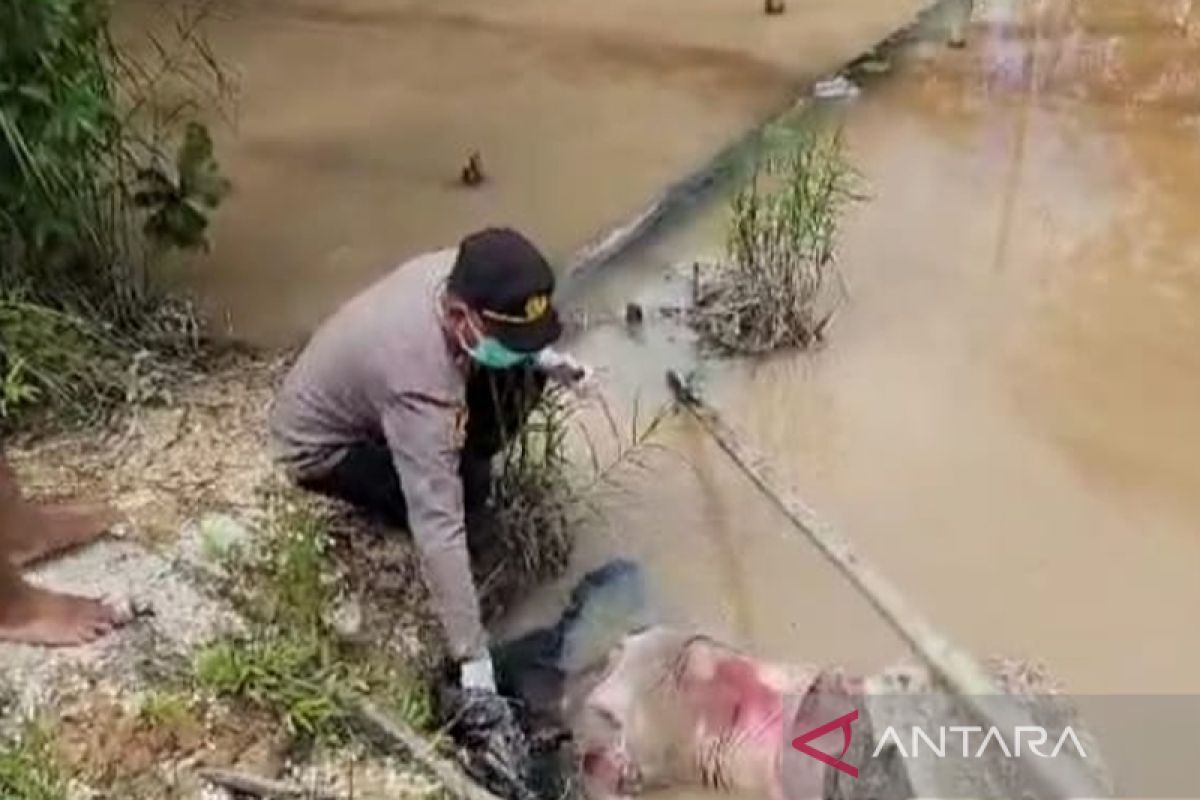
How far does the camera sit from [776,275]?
17.0ft

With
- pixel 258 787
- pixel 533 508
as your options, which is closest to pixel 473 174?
pixel 533 508

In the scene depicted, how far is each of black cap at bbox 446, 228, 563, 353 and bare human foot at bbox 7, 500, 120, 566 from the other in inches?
35.2

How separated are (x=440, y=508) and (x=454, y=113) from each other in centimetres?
268

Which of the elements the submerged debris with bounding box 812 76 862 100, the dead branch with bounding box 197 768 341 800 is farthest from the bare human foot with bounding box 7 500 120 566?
the submerged debris with bounding box 812 76 862 100

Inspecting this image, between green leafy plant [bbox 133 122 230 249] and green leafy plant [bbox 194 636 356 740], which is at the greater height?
green leafy plant [bbox 133 122 230 249]

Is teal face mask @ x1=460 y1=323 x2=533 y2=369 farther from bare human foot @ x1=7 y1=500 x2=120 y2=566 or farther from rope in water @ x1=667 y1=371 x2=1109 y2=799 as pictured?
bare human foot @ x1=7 y1=500 x2=120 y2=566

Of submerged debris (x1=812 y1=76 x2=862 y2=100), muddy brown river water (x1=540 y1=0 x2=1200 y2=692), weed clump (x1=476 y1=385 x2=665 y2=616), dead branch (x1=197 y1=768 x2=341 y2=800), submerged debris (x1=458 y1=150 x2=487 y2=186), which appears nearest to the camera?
dead branch (x1=197 y1=768 x2=341 y2=800)

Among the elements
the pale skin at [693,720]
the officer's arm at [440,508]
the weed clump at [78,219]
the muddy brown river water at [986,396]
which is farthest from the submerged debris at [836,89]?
the officer's arm at [440,508]

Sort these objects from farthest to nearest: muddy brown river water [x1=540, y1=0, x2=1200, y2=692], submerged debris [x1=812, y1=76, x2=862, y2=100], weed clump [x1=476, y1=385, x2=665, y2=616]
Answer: submerged debris [x1=812, y1=76, x2=862, y2=100]
muddy brown river water [x1=540, y1=0, x2=1200, y2=692]
weed clump [x1=476, y1=385, x2=665, y2=616]

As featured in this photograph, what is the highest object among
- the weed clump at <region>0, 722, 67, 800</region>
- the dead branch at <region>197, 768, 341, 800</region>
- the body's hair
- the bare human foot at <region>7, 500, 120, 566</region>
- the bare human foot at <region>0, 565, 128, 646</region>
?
the bare human foot at <region>7, 500, 120, 566</region>

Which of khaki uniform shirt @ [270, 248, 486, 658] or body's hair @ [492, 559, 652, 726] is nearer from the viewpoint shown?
khaki uniform shirt @ [270, 248, 486, 658]

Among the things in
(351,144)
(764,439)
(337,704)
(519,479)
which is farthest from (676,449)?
(351,144)

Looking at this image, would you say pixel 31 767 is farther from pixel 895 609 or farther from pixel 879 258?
pixel 879 258

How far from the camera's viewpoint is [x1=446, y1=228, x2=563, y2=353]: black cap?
3818mm
